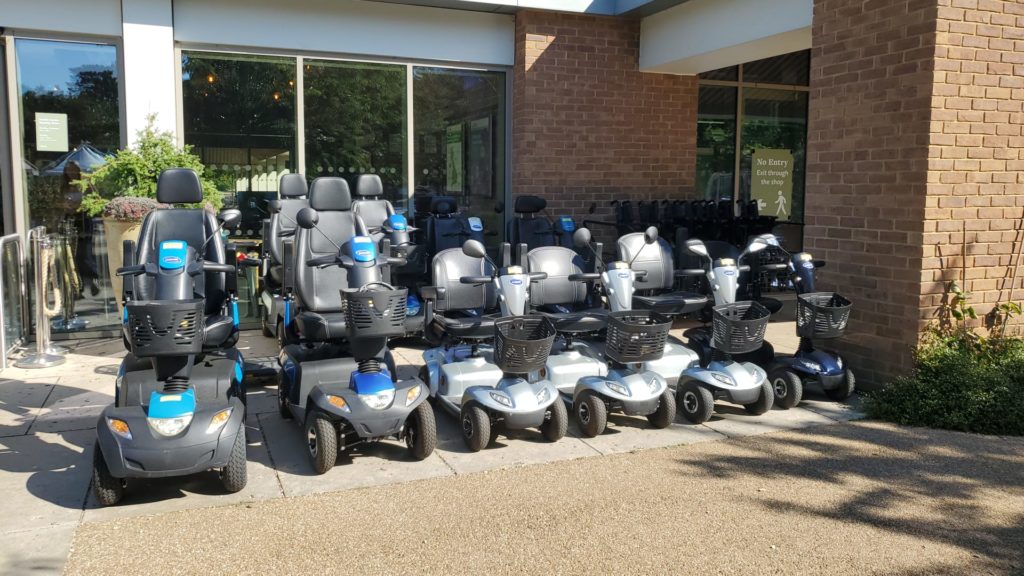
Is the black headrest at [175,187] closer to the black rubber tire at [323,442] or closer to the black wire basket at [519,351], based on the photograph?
the black rubber tire at [323,442]

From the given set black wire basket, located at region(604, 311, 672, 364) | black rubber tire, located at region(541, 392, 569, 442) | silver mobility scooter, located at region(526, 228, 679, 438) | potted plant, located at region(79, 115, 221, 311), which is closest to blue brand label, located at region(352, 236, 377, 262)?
silver mobility scooter, located at region(526, 228, 679, 438)

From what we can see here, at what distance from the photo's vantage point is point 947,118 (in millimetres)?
5898

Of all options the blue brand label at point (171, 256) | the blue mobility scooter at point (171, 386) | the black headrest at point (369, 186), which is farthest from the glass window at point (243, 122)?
the blue brand label at point (171, 256)

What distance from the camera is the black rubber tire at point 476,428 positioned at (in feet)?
15.8

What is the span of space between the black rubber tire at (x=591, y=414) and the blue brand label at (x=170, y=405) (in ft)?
7.63

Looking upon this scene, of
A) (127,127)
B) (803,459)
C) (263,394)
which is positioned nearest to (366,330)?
(263,394)

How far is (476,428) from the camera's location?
15.8 ft

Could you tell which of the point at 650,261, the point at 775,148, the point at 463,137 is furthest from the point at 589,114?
the point at 775,148

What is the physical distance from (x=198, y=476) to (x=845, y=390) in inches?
175

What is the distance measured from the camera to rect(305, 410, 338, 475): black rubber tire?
4434mm

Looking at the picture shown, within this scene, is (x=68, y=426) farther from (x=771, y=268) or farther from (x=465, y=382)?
(x=771, y=268)

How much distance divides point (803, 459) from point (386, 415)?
8.01ft

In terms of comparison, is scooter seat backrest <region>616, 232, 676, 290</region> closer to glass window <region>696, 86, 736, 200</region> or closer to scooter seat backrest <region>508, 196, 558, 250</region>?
scooter seat backrest <region>508, 196, 558, 250</region>

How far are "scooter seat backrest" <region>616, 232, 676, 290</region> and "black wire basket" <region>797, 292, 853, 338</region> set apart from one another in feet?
4.31
